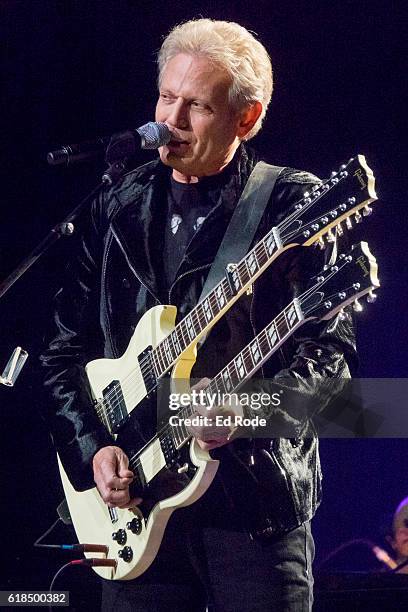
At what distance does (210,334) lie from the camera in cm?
242

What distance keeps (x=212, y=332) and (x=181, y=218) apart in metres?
0.39

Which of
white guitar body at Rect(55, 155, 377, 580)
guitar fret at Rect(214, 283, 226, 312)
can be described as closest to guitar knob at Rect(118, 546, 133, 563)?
white guitar body at Rect(55, 155, 377, 580)

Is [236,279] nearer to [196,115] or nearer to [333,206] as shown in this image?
[333,206]

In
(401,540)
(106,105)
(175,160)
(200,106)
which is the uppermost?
(106,105)

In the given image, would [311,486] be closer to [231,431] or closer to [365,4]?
[231,431]

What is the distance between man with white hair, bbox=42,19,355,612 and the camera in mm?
2262

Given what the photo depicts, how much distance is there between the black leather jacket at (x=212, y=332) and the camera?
89.2 inches

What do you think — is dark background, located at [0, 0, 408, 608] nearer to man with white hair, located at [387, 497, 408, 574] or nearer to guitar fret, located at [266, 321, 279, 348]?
man with white hair, located at [387, 497, 408, 574]

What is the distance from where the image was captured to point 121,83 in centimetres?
358

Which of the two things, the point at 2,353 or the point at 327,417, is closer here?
the point at 327,417

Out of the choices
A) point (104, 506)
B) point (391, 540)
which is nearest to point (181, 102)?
point (104, 506)

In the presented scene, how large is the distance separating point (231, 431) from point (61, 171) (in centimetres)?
170

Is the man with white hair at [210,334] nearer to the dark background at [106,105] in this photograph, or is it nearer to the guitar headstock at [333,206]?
the guitar headstock at [333,206]

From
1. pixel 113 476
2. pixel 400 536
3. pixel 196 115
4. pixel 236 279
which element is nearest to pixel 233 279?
pixel 236 279
